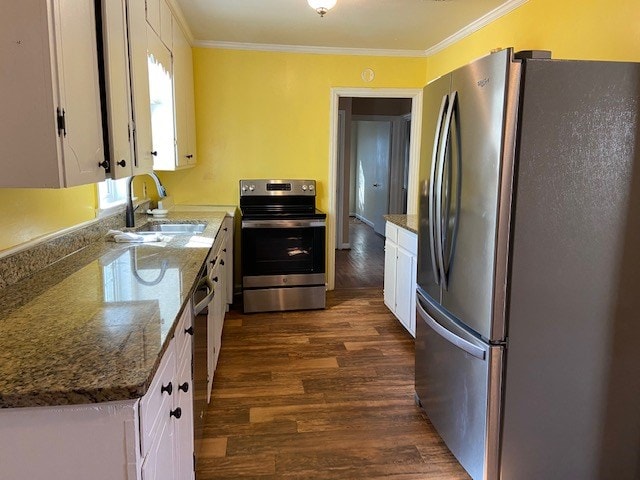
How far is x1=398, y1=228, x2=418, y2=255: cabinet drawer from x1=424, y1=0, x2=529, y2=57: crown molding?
5.20 feet

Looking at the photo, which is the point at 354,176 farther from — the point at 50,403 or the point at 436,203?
the point at 50,403

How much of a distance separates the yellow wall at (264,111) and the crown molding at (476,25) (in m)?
0.29

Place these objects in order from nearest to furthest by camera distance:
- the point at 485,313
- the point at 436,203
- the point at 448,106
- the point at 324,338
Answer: the point at 485,313
the point at 448,106
the point at 436,203
the point at 324,338

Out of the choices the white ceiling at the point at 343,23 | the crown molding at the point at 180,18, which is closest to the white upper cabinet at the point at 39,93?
the crown molding at the point at 180,18

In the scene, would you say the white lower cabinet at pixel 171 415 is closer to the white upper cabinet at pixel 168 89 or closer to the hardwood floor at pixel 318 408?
the hardwood floor at pixel 318 408

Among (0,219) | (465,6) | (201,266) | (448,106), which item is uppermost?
(465,6)

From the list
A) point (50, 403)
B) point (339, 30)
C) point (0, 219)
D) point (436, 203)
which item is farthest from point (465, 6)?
point (50, 403)

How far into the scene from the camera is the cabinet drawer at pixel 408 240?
309 centimetres

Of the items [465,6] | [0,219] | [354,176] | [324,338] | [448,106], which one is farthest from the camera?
[354,176]

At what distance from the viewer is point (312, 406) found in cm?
254

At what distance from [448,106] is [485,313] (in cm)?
88

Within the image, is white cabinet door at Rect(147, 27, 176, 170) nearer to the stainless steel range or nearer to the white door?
the stainless steel range

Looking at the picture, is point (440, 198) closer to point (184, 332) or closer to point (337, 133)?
point (184, 332)

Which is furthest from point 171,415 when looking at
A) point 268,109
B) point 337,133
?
point 337,133
